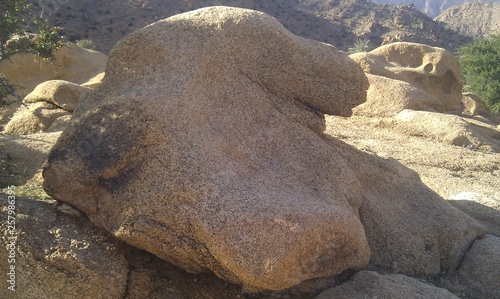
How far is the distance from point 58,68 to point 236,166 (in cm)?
1494

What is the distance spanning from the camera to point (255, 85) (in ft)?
17.9

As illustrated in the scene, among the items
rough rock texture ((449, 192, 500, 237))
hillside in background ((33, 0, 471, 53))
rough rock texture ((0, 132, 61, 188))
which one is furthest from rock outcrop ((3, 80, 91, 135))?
hillside in background ((33, 0, 471, 53))

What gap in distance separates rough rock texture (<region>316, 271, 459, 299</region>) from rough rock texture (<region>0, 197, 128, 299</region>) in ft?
6.12

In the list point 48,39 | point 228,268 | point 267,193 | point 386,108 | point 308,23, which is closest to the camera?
point 228,268

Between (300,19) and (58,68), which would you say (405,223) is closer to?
(58,68)

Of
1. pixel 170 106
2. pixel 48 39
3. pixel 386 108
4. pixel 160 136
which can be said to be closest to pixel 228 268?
pixel 160 136

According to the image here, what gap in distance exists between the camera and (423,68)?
16031 mm

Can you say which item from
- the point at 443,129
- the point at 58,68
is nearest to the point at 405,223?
the point at 443,129

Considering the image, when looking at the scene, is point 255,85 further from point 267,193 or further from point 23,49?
point 23,49

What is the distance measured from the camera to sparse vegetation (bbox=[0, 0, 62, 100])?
6469 millimetres

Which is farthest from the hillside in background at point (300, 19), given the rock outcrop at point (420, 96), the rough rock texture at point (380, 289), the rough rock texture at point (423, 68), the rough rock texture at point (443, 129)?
the rough rock texture at point (380, 289)

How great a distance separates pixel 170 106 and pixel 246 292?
5.92 ft

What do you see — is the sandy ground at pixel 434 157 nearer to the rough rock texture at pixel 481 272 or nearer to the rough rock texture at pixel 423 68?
the rough rock texture at pixel 481 272

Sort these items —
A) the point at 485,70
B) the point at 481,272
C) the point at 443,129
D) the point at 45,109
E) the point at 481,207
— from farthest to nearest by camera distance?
the point at 485,70 → the point at 443,129 → the point at 45,109 → the point at 481,207 → the point at 481,272
